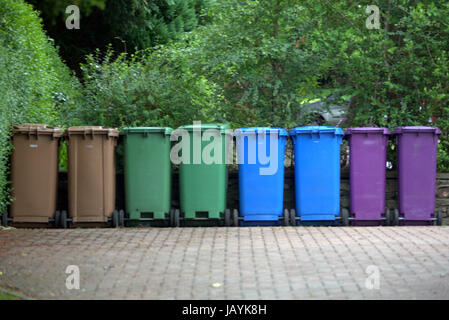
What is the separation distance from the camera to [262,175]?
31.4ft

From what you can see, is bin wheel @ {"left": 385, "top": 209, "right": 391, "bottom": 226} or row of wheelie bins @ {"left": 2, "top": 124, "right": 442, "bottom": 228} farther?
bin wheel @ {"left": 385, "top": 209, "right": 391, "bottom": 226}

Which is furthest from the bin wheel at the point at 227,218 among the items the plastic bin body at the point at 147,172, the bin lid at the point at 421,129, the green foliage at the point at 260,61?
the bin lid at the point at 421,129

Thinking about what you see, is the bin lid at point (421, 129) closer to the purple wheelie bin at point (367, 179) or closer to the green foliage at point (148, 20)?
the purple wheelie bin at point (367, 179)

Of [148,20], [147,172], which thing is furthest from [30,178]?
[148,20]

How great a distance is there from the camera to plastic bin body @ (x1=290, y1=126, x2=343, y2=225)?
9578mm

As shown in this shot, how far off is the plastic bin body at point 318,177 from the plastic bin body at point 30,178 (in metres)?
3.26

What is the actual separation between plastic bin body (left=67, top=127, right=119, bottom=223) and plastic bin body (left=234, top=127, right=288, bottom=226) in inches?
68.7

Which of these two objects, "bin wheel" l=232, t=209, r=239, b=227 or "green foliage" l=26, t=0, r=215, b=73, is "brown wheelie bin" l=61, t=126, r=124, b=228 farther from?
"green foliage" l=26, t=0, r=215, b=73

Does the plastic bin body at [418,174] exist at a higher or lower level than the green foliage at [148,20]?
lower

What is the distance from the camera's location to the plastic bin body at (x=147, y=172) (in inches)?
373

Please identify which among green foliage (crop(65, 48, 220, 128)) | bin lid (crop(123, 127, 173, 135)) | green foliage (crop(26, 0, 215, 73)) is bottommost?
bin lid (crop(123, 127, 173, 135))

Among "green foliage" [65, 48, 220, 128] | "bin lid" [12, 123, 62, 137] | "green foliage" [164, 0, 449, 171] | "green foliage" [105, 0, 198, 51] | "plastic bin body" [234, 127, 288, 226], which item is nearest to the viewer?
"bin lid" [12, 123, 62, 137]

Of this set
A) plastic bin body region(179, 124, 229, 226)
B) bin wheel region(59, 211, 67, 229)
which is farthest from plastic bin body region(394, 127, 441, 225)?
bin wheel region(59, 211, 67, 229)
